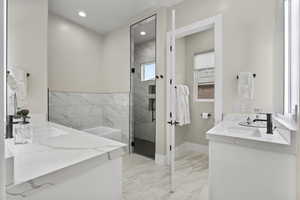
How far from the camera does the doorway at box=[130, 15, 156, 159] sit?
301 centimetres

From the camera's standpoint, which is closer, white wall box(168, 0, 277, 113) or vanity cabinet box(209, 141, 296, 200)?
vanity cabinet box(209, 141, 296, 200)

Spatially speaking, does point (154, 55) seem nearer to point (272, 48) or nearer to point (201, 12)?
point (201, 12)

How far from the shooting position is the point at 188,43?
3.52m

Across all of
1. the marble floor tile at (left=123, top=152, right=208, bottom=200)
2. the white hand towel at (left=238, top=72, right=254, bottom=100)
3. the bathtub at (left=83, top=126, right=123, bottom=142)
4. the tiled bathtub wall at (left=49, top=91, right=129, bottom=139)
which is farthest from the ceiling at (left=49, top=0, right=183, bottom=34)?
the marble floor tile at (left=123, top=152, right=208, bottom=200)

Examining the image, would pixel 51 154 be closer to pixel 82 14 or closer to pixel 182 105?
pixel 182 105

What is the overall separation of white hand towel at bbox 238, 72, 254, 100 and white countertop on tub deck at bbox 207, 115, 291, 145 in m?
0.27

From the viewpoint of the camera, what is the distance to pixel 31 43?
6.24ft

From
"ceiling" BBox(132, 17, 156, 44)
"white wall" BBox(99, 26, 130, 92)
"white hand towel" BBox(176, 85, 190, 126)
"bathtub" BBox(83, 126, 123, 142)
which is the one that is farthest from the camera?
"white wall" BBox(99, 26, 130, 92)

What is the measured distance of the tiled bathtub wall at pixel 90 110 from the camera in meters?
3.06

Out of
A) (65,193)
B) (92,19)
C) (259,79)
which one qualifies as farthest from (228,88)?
(92,19)

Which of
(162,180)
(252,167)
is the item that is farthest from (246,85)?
(162,180)

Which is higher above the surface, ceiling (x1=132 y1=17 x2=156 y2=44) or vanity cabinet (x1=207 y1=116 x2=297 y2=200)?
ceiling (x1=132 y1=17 x2=156 y2=44)

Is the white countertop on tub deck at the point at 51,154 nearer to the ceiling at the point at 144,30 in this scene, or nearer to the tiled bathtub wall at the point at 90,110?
the tiled bathtub wall at the point at 90,110

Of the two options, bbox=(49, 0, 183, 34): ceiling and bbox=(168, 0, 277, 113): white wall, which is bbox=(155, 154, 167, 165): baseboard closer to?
bbox=(168, 0, 277, 113): white wall
